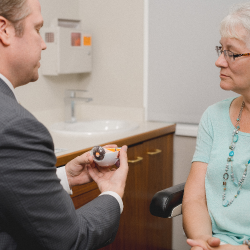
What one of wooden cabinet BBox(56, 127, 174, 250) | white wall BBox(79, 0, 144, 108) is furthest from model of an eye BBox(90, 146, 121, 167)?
white wall BBox(79, 0, 144, 108)

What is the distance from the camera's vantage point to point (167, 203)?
4.76 feet

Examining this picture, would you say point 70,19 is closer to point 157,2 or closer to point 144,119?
point 157,2

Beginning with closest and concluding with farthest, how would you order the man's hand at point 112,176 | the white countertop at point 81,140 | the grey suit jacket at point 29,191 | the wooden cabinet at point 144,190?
the grey suit jacket at point 29,191, the man's hand at point 112,176, the white countertop at point 81,140, the wooden cabinet at point 144,190

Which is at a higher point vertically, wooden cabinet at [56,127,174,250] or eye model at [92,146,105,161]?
eye model at [92,146,105,161]

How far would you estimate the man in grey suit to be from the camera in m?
0.81

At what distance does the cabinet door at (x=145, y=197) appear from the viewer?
2.17 metres

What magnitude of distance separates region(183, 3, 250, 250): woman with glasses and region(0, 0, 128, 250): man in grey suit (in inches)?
21.3

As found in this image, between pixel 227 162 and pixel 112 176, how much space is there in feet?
1.69

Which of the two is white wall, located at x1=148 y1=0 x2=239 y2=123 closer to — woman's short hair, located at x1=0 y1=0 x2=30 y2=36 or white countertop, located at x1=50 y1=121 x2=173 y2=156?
white countertop, located at x1=50 y1=121 x2=173 y2=156

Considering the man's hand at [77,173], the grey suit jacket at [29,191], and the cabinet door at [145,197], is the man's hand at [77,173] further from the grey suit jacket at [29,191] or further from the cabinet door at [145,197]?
the cabinet door at [145,197]

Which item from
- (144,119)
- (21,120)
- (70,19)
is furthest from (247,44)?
(70,19)

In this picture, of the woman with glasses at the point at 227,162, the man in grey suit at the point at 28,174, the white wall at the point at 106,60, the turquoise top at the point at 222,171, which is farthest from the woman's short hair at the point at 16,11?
the white wall at the point at 106,60

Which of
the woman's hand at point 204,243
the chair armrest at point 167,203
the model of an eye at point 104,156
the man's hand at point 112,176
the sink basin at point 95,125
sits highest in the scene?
the model of an eye at point 104,156

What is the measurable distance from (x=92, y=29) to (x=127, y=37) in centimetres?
30
